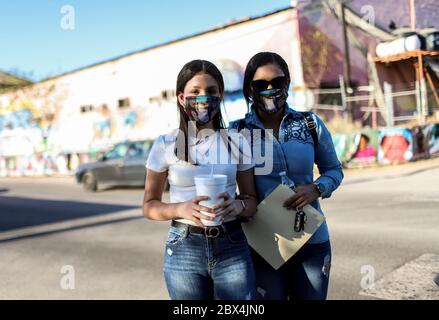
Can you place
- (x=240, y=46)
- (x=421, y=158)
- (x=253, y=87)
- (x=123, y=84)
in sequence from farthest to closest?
1. (x=123, y=84)
2. (x=240, y=46)
3. (x=421, y=158)
4. (x=253, y=87)

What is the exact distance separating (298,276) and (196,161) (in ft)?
2.57

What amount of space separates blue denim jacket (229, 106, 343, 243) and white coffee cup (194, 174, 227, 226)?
0.42 metres

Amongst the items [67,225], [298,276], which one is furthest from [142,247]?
[298,276]

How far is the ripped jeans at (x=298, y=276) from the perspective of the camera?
7.11 ft

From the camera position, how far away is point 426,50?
56.9 ft

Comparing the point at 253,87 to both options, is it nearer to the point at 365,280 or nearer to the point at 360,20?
the point at 365,280

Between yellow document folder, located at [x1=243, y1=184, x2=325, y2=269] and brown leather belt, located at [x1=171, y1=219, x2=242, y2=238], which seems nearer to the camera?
brown leather belt, located at [x1=171, y1=219, x2=242, y2=238]

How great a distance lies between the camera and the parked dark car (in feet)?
48.3

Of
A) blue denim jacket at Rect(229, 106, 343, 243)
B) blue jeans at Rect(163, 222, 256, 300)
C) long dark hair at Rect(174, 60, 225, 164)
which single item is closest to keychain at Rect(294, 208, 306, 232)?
blue denim jacket at Rect(229, 106, 343, 243)

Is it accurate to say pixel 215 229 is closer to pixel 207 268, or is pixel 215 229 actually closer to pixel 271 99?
pixel 207 268

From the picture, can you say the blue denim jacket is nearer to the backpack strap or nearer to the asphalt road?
the backpack strap

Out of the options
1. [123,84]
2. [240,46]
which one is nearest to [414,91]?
[240,46]

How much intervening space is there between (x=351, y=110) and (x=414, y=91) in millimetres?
3609

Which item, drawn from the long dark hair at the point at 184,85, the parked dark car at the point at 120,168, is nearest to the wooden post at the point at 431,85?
the parked dark car at the point at 120,168
